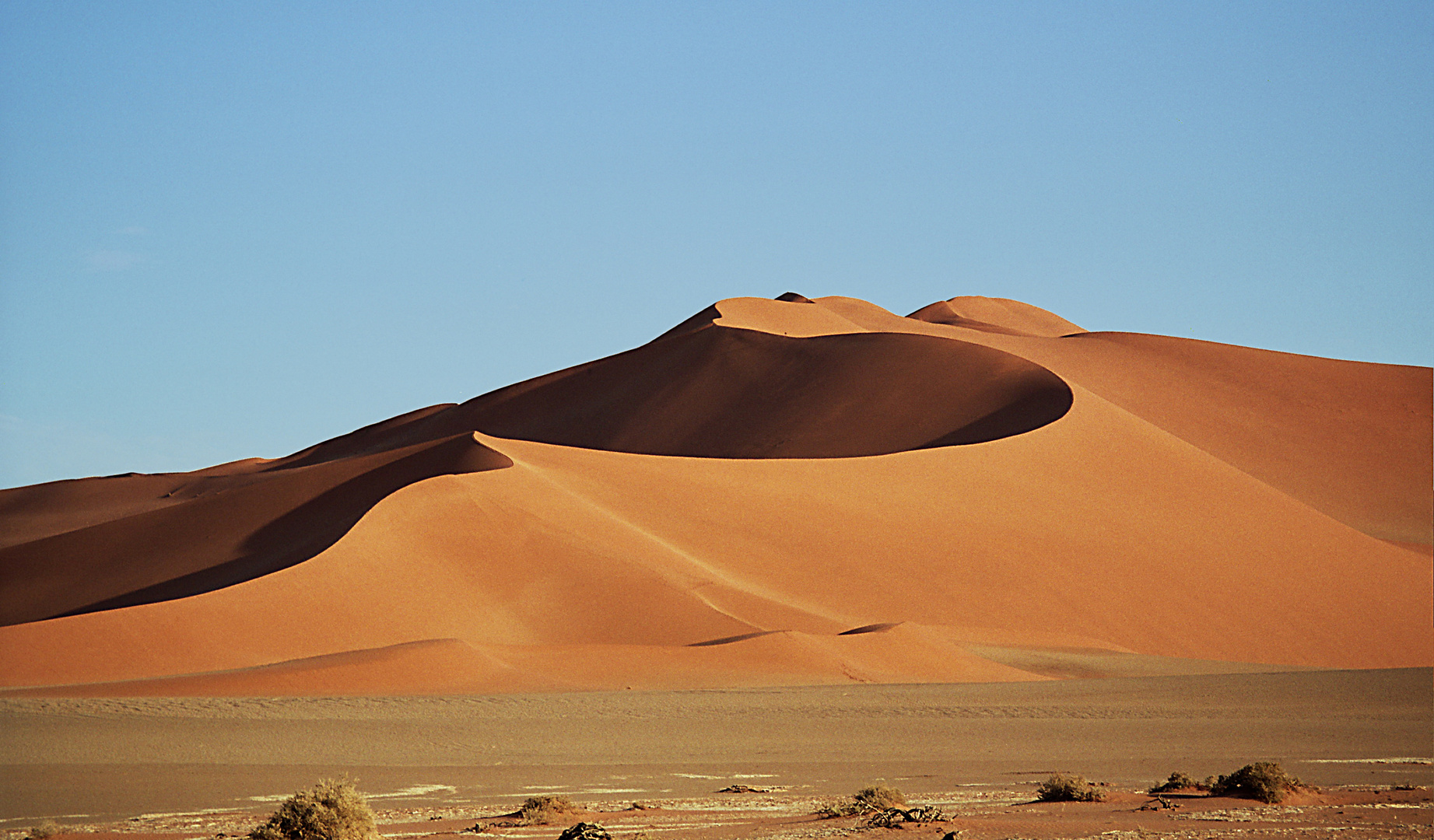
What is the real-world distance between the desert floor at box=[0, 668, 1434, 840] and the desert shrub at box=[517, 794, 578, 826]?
0.60ft

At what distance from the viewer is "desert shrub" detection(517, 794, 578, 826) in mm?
12031

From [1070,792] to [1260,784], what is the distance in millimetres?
1623

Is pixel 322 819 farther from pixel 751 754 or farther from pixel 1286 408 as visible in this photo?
pixel 1286 408

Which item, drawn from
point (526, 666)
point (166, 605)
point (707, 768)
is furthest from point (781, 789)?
point (166, 605)

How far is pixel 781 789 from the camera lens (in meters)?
14.3

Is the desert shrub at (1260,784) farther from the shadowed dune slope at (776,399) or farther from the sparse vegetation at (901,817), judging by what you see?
the shadowed dune slope at (776,399)

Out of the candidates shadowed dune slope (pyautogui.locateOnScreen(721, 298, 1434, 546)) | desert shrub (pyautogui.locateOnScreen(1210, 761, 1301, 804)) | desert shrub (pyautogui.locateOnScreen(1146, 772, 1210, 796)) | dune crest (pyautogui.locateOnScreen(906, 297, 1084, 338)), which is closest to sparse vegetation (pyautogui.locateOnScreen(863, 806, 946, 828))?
desert shrub (pyautogui.locateOnScreen(1146, 772, 1210, 796))

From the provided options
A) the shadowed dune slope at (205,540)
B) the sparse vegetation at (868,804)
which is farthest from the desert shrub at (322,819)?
the shadowed dune slope at (205,540)

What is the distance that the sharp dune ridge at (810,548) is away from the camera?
87.0 feet

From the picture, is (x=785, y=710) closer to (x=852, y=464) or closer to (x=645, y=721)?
(x=645, y=721)

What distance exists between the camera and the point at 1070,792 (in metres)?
12.9

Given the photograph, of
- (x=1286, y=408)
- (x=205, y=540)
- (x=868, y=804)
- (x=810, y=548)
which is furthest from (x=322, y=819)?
(x=1286, y=408)

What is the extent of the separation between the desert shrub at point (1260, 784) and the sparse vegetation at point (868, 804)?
3.11 m

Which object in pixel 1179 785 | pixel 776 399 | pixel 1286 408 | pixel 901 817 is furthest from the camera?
pixel 1286 408
